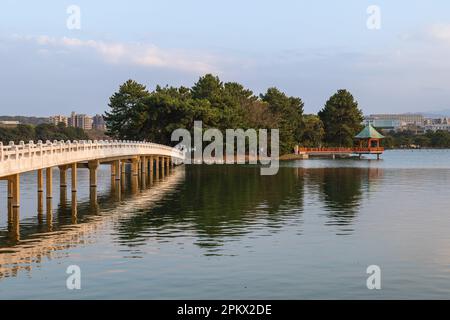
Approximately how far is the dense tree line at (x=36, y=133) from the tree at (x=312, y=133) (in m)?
50.0

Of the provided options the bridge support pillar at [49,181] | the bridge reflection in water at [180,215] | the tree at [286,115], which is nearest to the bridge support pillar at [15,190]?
the bridge reflection in water at [180,215]

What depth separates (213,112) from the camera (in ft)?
309

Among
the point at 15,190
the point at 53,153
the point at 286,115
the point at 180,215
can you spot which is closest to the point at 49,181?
the point at 53,153

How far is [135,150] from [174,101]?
33.3 meters

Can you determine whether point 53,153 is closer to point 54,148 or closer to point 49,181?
point 54,148

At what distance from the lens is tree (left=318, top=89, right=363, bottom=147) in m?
156

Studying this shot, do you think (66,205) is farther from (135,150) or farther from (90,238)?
(135,150)

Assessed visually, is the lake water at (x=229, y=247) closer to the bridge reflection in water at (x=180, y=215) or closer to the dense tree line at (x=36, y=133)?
the bridge reflection in water at (x=180, y=215)

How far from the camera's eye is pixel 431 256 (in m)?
22.7

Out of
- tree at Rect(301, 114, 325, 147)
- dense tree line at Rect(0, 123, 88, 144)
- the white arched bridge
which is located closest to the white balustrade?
the white arched bridge

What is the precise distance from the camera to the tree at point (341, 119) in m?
156

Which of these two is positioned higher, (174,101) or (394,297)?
(174,101)

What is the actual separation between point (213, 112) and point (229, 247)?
2790 inches
